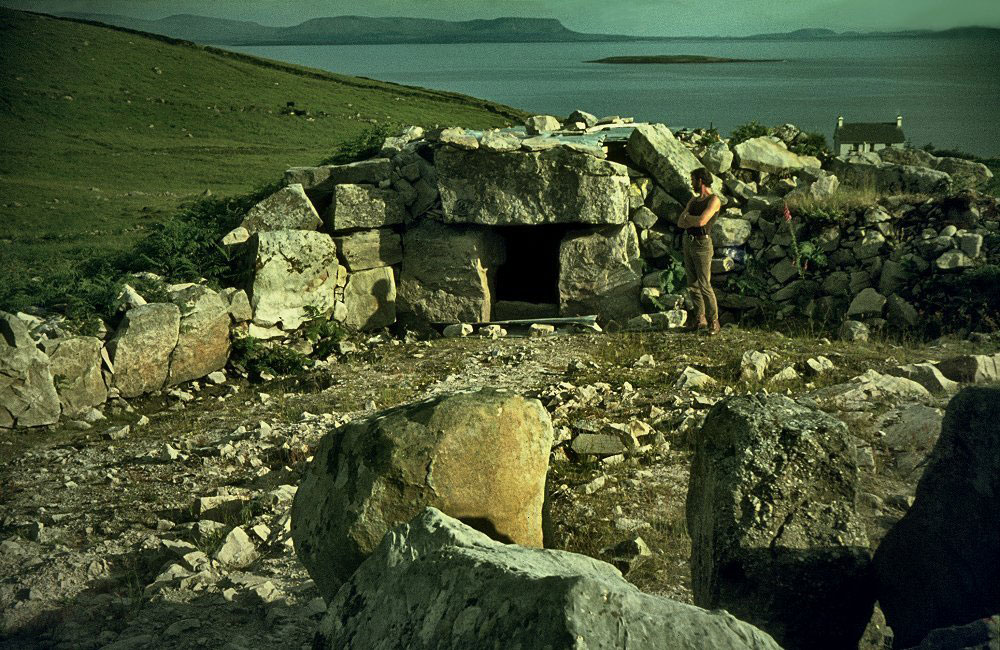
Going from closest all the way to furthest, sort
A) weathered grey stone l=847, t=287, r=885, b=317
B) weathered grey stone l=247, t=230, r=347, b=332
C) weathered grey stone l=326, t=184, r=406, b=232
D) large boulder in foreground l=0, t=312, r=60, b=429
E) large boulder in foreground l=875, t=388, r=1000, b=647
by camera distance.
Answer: large boulder in foreground l=875, t=388, r=1000, b=647
large boulder in foreground l=0, t=312, r=60, b=429
weathered grey stone l=247, t=230, r=347, b=332
weathered grey stone l=847, t=287, r=885, b=317
weathered grey stone l=326, t=184, r=406, b=232

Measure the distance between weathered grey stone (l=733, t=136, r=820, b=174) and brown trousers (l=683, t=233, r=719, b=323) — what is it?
3.09 meters

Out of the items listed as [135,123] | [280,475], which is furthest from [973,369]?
[135,123]

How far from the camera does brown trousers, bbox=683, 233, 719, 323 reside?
461 inches

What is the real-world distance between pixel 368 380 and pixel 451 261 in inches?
127

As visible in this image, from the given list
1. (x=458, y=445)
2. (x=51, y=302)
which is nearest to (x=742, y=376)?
(x=458, y=445)

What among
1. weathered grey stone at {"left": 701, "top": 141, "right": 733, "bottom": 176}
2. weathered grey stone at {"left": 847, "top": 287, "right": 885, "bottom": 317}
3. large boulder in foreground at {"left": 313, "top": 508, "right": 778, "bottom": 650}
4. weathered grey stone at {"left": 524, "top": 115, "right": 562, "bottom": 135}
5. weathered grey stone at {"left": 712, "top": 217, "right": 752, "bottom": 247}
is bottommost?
weathered grey stone at {"left": 847, "top": 287, "right": 885, "bottom": 317}

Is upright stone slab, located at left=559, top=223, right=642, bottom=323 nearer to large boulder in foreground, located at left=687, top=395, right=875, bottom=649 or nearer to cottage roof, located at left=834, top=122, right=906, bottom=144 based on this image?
large boulder in foreground, located at left=687, top=395, right=875, bottom=649

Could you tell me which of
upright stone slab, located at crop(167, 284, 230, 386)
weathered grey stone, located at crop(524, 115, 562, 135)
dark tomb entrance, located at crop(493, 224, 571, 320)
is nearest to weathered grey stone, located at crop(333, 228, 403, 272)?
dark tomb entrance, located at crop(493, 224, 571, 320)

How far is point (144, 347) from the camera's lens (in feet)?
33.5

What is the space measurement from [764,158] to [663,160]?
2006 mm

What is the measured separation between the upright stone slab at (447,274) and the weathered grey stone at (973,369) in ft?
21.1

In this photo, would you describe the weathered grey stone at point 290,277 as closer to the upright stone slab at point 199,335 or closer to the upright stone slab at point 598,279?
the upright stone slab at point 199,335

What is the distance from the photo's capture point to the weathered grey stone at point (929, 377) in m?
8.30

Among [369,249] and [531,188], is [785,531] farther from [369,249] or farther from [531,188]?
[369,249]
